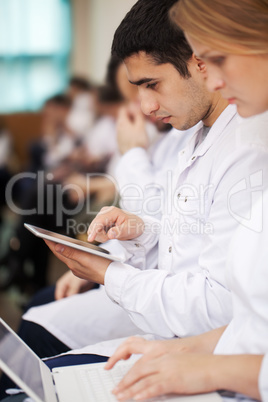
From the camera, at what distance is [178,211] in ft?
3.77

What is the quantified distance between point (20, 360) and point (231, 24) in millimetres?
654

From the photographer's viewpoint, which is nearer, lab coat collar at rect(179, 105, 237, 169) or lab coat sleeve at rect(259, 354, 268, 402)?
lab coat sleeve at rect(259, 354, 268, 402)

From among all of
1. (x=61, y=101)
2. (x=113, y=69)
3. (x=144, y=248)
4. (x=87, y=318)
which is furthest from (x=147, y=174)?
(x=61, y=101)

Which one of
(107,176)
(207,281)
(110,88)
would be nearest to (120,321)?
(207,281)

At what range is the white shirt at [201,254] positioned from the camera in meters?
0.97

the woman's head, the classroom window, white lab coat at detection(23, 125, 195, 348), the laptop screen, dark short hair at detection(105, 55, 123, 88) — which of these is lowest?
white lab coat at detection(23, 125, 195, 348)

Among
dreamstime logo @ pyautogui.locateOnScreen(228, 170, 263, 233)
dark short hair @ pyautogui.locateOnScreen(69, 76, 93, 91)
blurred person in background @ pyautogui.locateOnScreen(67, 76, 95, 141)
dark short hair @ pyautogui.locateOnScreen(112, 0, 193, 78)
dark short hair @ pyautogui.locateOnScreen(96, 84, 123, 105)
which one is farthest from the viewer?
dark short hair @ pyautogui.locateOnScreen(69, 76, 93, 91)

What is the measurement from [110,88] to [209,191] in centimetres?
188

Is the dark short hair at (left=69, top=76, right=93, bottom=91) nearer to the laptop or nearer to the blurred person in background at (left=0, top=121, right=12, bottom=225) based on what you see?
the blurred person in background at (left=0, top=121, right=12, bottom=225)

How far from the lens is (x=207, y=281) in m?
0.99

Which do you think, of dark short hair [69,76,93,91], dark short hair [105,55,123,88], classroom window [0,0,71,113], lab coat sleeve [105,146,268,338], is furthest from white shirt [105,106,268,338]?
classroom window [0,0,71,113]

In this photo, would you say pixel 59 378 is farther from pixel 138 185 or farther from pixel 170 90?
pixel 138 185

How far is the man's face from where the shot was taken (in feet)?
3.67

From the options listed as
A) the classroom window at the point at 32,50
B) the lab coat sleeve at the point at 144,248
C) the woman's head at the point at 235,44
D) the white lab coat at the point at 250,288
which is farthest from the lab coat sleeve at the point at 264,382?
the classroom window at the point at 32,50
